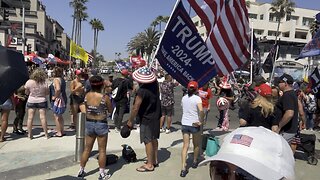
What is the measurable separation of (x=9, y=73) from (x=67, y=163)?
11.0 feet

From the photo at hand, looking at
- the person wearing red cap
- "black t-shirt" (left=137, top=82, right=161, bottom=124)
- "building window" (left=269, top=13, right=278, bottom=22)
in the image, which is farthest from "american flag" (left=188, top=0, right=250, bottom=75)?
"building window" (left=269, top=13, right=278, bottom=22)

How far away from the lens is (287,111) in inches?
225

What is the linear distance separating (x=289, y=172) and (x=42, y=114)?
7217mm

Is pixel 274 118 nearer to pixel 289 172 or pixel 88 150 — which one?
pixel 88 150

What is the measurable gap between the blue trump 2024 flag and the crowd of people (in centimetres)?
28

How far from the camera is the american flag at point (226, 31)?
6.89 meters

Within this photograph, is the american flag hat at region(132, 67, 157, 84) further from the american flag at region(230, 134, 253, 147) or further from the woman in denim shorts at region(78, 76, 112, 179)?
the american flag at region(230, 134, 253, 147)

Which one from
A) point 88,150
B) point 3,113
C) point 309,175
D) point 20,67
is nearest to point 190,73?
point 88,150

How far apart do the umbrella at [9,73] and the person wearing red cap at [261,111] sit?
3.26 meters

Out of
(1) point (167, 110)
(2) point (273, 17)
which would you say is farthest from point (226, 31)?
(2) point (273, 17)

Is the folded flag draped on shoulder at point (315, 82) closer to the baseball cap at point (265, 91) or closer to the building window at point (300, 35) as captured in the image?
the baseball cap at point (265, 91)

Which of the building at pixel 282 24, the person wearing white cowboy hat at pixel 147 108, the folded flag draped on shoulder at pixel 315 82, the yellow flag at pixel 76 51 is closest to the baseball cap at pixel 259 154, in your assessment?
the person wearing white cowboy hat at pixel 147 108

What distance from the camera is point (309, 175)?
241 inches

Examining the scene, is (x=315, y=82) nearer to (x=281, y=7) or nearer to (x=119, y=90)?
(x=119, y=90)
